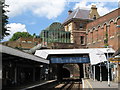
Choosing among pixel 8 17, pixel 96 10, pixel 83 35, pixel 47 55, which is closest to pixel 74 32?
pixel 83 35

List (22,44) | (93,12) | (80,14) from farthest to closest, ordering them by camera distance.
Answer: (93,12) < (80,14) < (22,44)

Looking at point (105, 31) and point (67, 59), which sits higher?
point (105, 31)

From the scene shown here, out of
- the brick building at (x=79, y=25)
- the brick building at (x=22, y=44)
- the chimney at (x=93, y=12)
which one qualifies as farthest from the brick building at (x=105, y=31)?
the brick building at (x=22, y=44)

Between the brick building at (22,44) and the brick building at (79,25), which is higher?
the brick building at (79,25)

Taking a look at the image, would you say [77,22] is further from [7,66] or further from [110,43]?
[7,66]

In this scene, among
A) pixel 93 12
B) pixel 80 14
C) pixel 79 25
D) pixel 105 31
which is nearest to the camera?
pixel 105 31

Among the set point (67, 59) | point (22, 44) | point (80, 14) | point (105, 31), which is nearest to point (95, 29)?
point (105, 31)

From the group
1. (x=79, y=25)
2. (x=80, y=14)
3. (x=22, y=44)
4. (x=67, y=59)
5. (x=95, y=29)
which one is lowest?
(x=67, y=59)

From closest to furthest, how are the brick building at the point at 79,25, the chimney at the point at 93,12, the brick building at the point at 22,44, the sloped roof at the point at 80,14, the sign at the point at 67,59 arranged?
the sign at the point at 67,59
the brick building at the point at 22,44
the brick building at the point at 79,25
the sloped roof at the point at 80,14
the chimney at the point at 93,12

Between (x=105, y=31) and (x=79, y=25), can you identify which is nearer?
(x=105, y=31)

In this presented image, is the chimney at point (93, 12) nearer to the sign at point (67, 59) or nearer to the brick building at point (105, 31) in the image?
the brick building at point (105, 31)

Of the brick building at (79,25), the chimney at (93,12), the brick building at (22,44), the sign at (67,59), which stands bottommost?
the sign at (67,59)

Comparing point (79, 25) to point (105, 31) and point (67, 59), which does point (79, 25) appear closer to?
point (105, 31)

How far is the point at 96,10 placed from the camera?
69.1m
